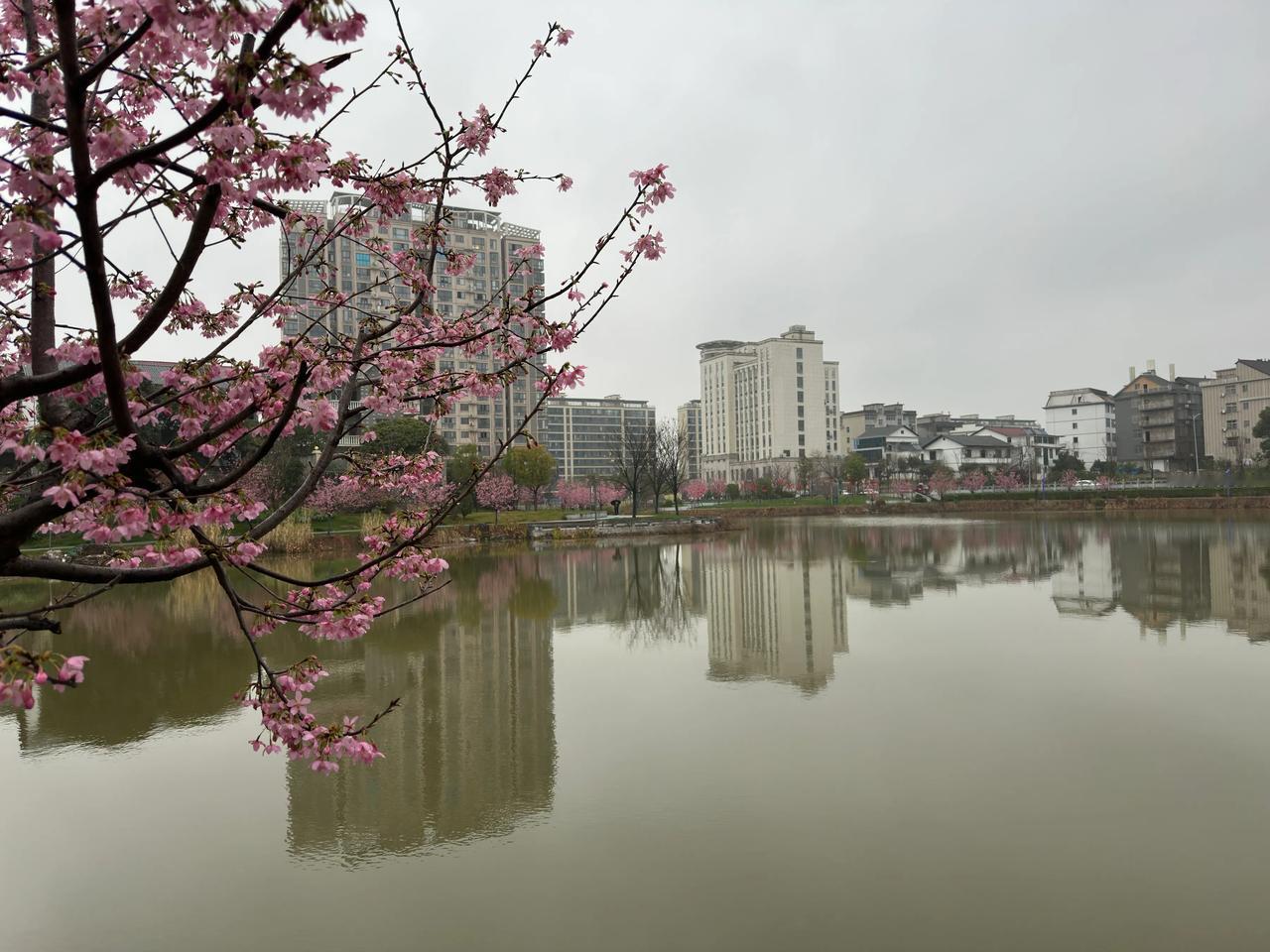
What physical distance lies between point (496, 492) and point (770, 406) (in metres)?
61.7

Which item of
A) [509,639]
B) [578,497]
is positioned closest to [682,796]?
[509,639]

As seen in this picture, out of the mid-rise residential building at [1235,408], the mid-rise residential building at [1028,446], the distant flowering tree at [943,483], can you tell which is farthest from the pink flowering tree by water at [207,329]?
the mid-rise residential building at [1028,446]

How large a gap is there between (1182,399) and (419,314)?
86.3 metres

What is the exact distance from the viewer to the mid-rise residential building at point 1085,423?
79.6 metres

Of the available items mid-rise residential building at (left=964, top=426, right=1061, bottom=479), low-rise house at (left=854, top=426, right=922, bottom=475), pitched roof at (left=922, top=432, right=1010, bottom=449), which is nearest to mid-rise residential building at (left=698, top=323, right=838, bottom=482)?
low-rise house at (left=854, top=426, right=922, bottom=475)

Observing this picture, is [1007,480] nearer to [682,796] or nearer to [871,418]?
[871,418]

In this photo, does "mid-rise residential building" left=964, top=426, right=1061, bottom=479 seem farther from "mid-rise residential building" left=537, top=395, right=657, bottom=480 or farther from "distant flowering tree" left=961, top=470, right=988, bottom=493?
"mid-rise residential building" left=537, top=395, right=657, bottom=480

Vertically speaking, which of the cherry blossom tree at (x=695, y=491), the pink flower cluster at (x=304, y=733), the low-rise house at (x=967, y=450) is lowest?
the pink flower cluster at (x=304, y=733)

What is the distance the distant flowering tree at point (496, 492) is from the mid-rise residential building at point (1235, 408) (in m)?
53.0

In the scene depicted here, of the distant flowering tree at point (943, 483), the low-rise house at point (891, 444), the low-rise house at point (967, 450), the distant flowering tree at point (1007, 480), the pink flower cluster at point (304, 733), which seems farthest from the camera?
the low-rise house at point (891, 444)

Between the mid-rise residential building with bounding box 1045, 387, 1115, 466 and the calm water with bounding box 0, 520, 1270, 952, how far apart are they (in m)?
77.0

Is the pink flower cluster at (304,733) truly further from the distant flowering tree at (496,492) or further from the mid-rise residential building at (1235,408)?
the mid-rise residential building at (1235,408)

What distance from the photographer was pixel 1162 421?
243ft

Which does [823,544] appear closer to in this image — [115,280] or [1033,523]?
[1033,523]
